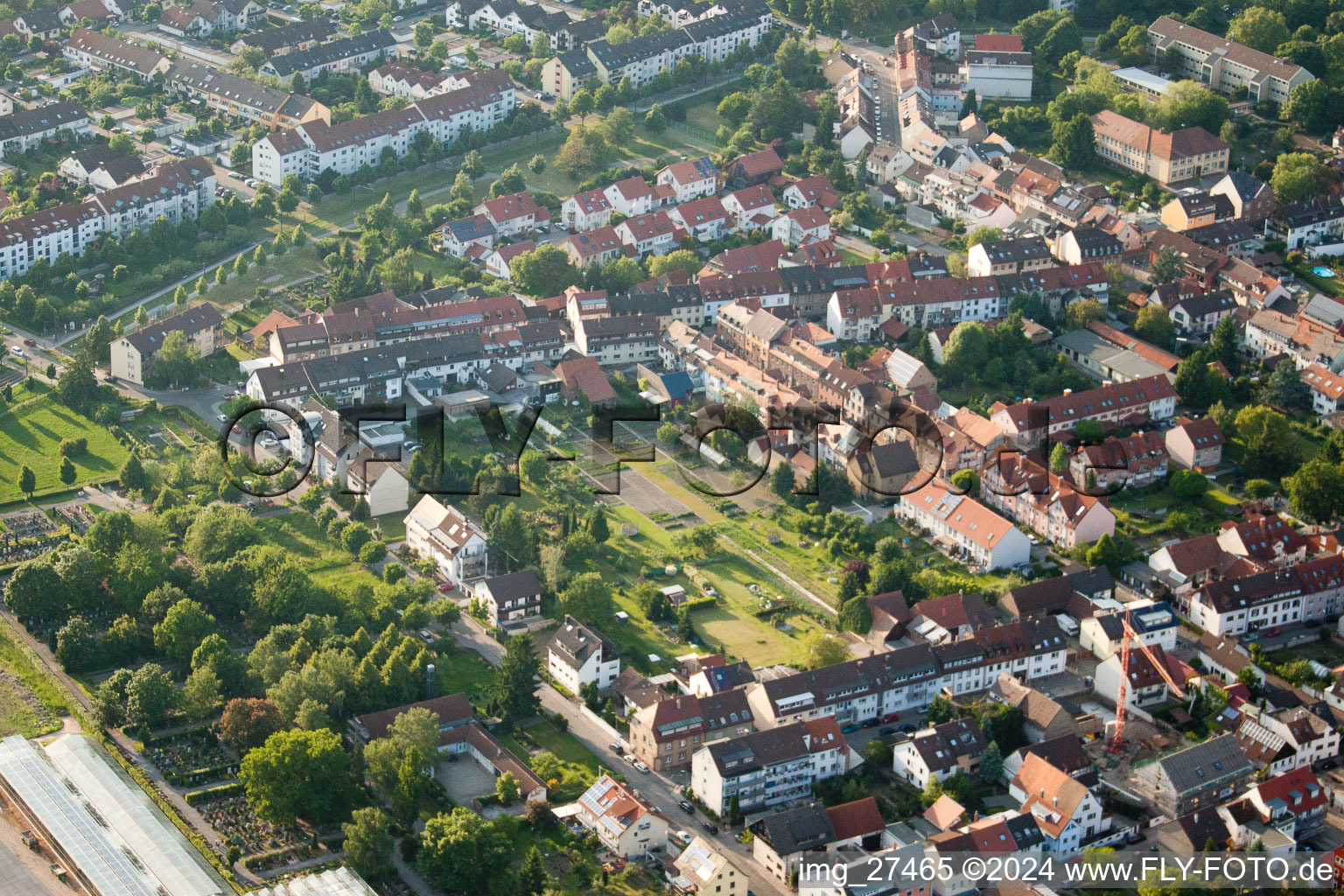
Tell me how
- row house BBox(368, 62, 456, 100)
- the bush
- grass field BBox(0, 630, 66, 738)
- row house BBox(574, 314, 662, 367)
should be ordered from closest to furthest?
grass field BBox(0, 630, 66, 738), the bush, row house BBox(574, 314, 662, 367), row house BBox(368, 62, 456, 100)

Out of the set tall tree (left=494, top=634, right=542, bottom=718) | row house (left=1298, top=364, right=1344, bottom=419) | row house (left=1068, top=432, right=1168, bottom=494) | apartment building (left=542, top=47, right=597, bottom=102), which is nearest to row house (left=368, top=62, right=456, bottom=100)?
apartment building (left=542, top=47, right=597, bottom=102)

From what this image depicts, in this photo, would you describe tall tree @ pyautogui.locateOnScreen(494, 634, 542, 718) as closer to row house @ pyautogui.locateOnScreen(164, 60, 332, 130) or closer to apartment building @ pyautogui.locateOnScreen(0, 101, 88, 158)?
row house @ pyautogui.locateOnScreen(164, 60, 332, 130)

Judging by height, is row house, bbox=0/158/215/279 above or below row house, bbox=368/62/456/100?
above

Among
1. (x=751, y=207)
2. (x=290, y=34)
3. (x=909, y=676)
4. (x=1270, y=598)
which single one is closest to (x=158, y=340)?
(x=751, y=207)

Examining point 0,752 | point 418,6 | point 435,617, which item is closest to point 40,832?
point 0,752

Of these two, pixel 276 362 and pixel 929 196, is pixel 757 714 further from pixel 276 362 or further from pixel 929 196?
pixel 929 196

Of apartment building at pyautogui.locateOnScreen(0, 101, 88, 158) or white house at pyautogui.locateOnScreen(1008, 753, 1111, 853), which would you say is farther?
apartment building at pyautogui.locateOnScreen(0, 101, 88, 158)

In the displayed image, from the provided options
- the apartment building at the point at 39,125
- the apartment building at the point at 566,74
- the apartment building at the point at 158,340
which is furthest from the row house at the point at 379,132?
the apartment building at the point at 158,340

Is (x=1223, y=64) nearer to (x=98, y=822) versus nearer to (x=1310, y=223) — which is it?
(x=1310, y=223)
